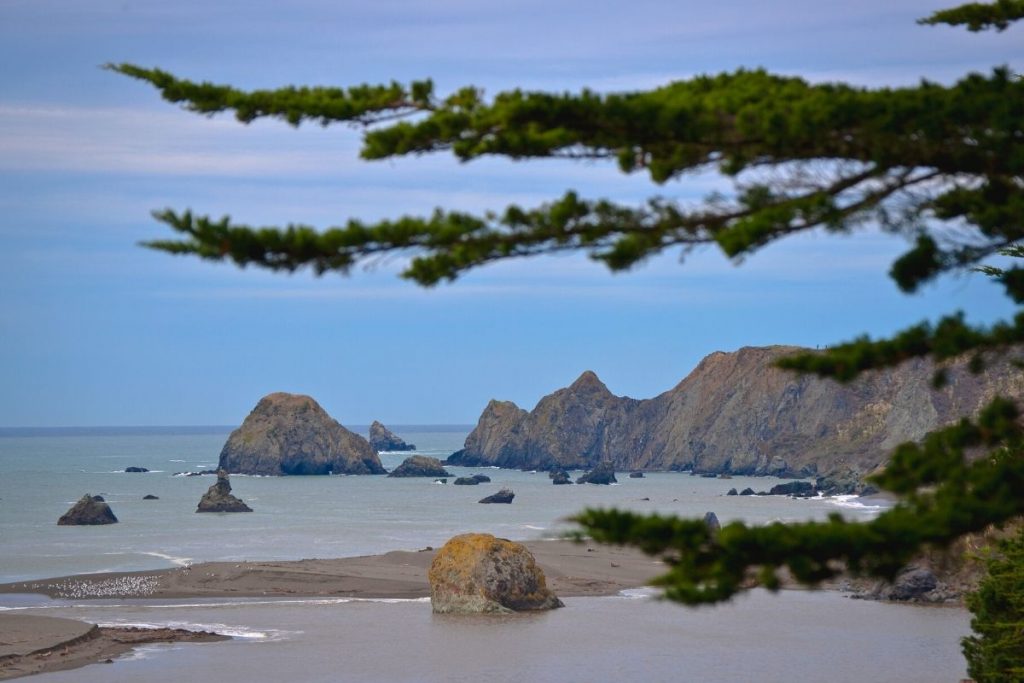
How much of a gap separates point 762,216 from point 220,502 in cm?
7045

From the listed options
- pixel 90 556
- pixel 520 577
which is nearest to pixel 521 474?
pixel 90 556

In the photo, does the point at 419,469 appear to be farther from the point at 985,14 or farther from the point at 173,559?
the point at 985,14

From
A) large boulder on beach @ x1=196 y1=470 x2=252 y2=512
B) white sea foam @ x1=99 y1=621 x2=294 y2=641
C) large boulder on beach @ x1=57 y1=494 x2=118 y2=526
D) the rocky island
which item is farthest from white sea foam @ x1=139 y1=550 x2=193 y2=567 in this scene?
the rocky island

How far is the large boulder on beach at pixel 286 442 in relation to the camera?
123m

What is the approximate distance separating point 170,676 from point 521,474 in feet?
368

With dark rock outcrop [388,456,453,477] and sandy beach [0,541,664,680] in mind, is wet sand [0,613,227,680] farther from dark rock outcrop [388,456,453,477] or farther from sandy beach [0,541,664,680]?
dark rock outcrop [388,456,453,477]

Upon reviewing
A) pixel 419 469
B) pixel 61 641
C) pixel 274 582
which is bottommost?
pixel 419 469

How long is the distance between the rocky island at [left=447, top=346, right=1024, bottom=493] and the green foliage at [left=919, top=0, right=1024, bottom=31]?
351ft

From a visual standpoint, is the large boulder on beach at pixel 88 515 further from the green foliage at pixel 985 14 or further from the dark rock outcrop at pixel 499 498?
the green foliage at pixel 985 14

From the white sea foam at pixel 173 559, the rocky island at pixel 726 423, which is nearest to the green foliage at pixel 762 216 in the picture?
the white sea foam at pixel 173 559

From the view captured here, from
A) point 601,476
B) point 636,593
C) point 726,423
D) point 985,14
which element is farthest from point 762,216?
point 726,423

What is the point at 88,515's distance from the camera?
6788 cm

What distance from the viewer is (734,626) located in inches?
1401

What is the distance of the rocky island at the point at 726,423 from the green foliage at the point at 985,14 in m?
107
